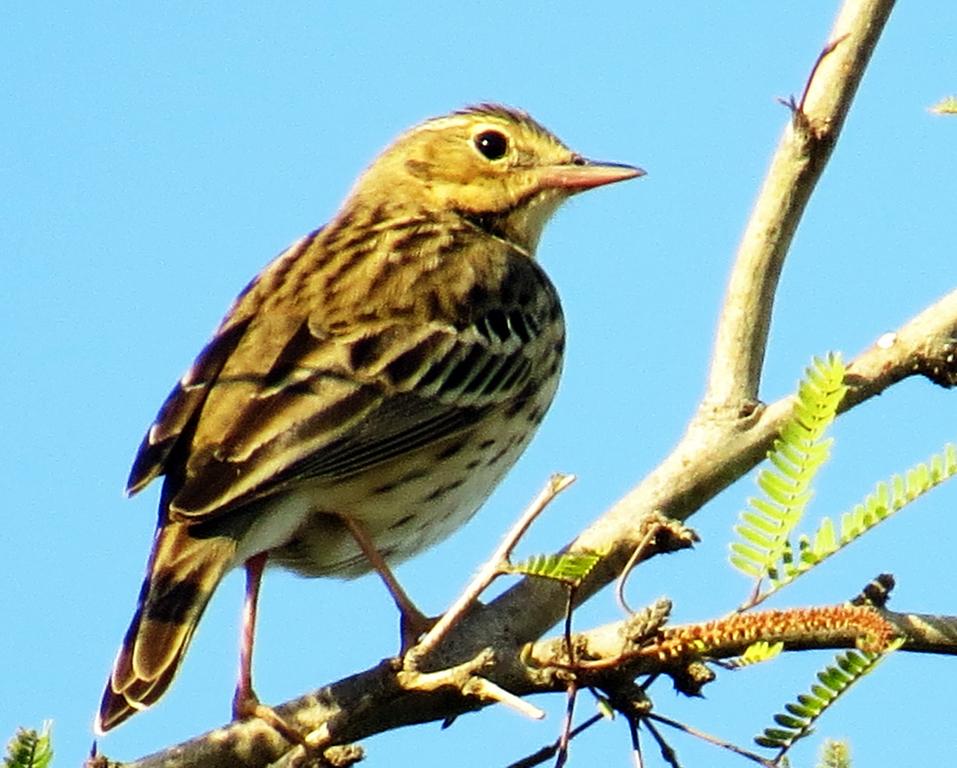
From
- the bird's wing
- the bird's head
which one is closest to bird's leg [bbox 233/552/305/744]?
the bird's wing

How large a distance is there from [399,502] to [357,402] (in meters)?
0.49

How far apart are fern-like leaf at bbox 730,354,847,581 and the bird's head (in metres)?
4.79

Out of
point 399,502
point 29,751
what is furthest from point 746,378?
point 29,751

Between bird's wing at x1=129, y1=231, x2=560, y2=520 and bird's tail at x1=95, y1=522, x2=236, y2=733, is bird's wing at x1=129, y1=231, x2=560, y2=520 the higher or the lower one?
the higher one

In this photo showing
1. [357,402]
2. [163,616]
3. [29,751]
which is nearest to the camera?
[29,751]

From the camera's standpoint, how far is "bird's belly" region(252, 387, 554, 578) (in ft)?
23.1

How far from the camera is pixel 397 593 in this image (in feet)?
23.6

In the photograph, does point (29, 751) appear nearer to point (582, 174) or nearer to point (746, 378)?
point (746, 378)

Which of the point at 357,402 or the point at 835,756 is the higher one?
the point at 357,402

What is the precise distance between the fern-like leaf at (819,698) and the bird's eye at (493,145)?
18.4ft

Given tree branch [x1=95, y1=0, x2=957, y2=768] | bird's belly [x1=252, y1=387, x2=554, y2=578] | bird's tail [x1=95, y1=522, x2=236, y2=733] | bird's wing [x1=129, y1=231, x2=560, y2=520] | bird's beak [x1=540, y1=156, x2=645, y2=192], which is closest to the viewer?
bird's tail [x1=95, y1=522, x2=236, y2=733]

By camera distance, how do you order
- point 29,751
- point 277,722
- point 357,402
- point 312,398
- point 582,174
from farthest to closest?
point 582,174, point 357,402, point 312,398, point 277,722, point 29,751

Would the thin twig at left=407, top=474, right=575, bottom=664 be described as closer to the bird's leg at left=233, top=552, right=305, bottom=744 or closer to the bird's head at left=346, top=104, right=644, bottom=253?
the bird's leg at left=233, top=552, right=305, bottom=744

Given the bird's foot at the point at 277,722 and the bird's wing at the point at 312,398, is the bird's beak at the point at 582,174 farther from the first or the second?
the bird's foot at the point at 277,722
